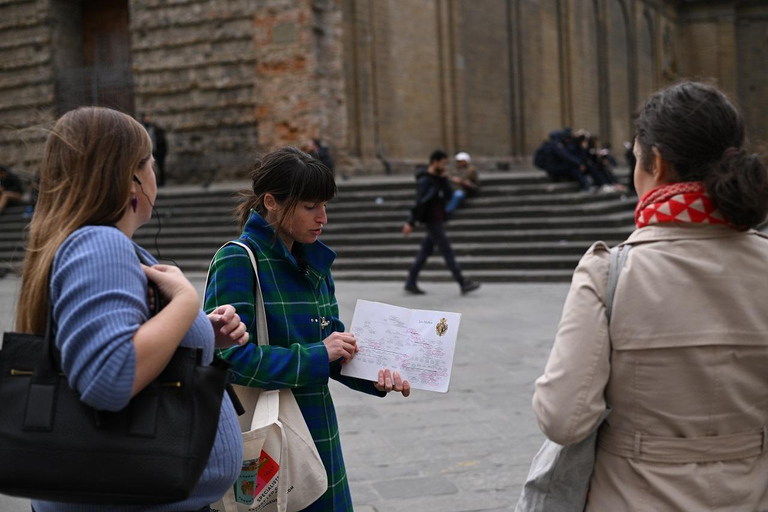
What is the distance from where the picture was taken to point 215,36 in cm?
2062

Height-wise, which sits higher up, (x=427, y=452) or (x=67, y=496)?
(x=67, y=496)

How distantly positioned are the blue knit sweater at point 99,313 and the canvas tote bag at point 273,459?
19.3 inches

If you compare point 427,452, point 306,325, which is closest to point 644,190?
point 306,325

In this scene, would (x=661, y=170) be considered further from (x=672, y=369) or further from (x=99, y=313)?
(x=99, y=313)

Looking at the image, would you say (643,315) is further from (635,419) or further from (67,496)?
(67,496)

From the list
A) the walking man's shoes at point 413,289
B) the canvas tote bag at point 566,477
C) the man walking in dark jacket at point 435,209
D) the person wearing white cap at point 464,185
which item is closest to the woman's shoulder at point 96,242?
the canvas tote bag at point 566,477

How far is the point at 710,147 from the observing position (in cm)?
196

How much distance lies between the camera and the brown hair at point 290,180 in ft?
8.74

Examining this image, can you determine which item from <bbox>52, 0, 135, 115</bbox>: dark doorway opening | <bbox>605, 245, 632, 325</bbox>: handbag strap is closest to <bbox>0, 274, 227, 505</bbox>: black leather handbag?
<bbox>605, 245, 632, 325</bbox>: handbag strap

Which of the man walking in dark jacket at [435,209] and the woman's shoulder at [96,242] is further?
the man walking in dark jacket at [435,209]

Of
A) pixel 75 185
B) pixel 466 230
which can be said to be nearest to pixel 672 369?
pixel 75 185

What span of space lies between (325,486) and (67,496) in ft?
2.90

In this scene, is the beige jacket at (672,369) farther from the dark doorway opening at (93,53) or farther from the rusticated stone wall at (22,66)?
the rusticated stone wall at (22,66)

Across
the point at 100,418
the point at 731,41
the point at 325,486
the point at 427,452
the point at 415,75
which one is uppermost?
the point at 731,41
